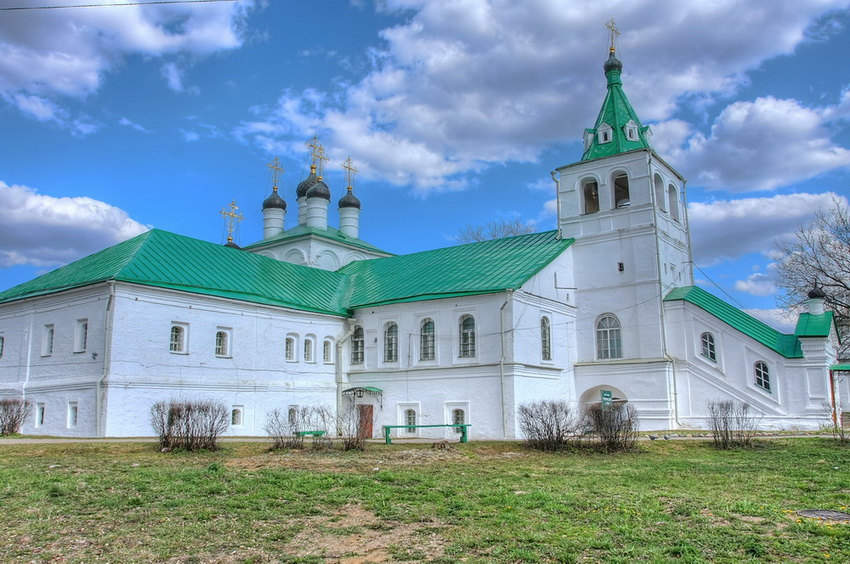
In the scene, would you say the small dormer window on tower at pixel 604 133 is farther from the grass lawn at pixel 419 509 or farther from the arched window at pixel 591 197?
the grass lawn at pixel 419 509

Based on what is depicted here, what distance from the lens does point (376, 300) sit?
29.2 meters

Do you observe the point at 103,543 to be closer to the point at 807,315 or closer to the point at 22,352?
the point at 22,352

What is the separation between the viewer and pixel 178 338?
78.8 ft

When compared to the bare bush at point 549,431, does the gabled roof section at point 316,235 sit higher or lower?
higher

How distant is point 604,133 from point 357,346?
13.7 m

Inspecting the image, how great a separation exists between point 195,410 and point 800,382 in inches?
776

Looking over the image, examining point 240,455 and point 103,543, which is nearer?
point 103,543

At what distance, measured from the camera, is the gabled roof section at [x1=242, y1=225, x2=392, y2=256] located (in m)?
37.0

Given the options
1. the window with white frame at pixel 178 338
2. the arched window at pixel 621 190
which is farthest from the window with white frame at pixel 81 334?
the arched window at pixel 621 190

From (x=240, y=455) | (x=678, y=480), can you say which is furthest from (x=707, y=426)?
(x=240, y=455)

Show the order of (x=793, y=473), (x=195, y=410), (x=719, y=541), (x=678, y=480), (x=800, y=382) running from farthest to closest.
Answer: (x=800, y=382), (x=195, y=410), (x=793, y=473), (x=678, y=480), (x=719, y=541)

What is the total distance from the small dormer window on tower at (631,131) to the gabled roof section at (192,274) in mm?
13881

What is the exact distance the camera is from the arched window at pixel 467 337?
85.7ft

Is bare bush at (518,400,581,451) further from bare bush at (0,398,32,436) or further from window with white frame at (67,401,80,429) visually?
bare bush at (0,398,32,436)
